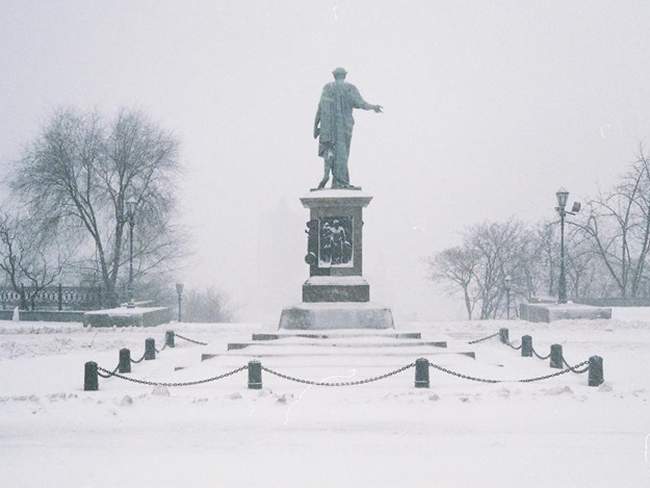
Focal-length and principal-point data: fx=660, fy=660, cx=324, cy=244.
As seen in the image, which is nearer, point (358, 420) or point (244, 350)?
point (358, 420)

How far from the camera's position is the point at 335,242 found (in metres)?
17.0

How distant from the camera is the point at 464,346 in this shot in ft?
49.4

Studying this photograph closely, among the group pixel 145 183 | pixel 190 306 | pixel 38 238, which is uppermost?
pixel 145 183

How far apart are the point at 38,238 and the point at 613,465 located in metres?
35.5

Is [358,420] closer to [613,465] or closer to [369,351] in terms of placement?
[613,465]

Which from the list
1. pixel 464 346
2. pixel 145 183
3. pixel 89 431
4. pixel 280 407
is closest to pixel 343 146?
pixel 464 346


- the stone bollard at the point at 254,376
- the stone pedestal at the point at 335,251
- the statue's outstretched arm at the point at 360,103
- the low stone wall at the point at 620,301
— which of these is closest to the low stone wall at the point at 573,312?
the low stone wall at the point at 620,301

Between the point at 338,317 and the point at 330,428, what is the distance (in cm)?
756

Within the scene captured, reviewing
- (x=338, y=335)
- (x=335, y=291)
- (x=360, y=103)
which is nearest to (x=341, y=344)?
(x=338, y=335)

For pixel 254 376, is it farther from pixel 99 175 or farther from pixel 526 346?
pixel 99 175

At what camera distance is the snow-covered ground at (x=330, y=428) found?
6578 millimetres

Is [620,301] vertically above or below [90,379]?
above

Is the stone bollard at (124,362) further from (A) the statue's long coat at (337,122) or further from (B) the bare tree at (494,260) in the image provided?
(B) the bare tree at (494,260)

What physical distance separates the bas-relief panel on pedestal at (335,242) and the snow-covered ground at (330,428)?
12.8 feet
